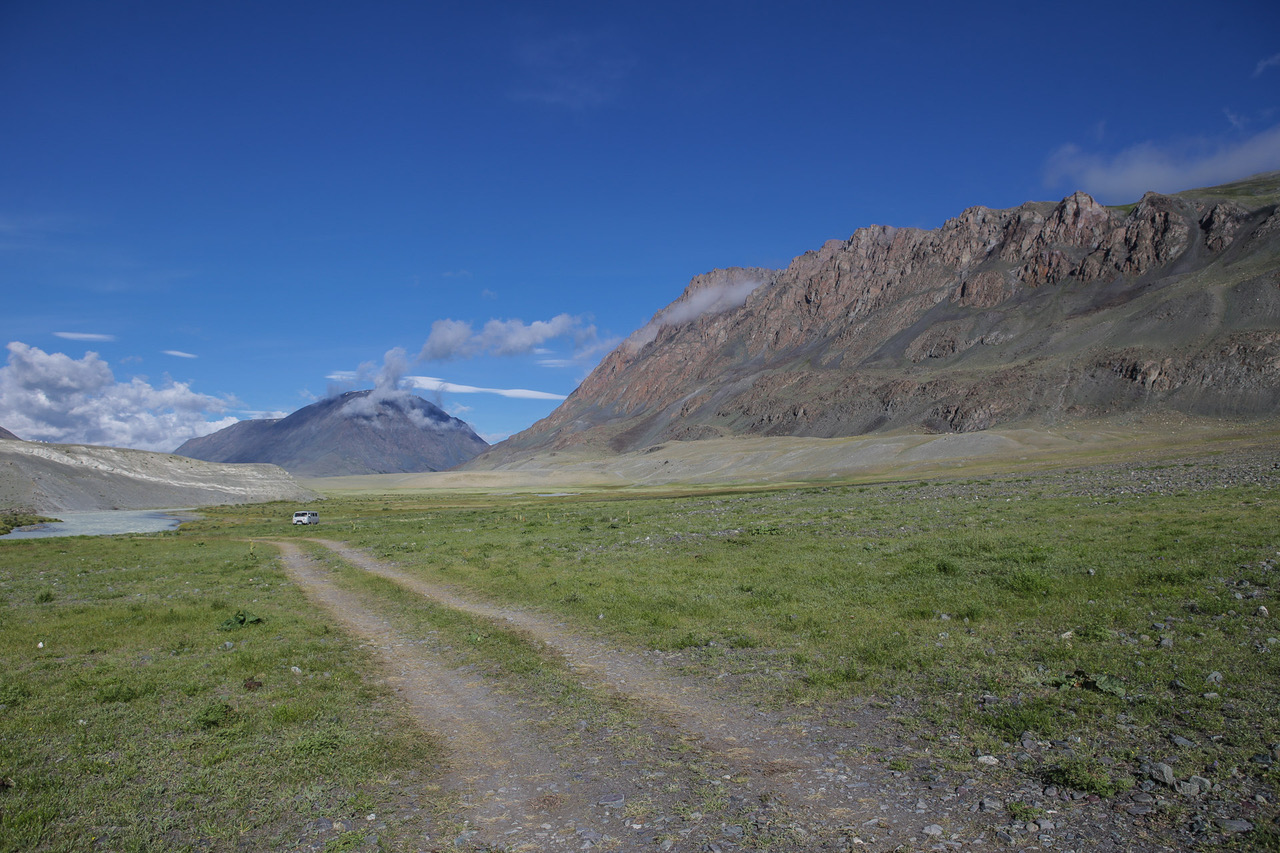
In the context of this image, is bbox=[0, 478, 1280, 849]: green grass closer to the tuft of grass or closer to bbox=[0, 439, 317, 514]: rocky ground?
the tuft of grass

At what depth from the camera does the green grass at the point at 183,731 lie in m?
7.77

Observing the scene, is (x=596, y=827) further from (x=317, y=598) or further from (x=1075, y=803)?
(x=317, y=598)

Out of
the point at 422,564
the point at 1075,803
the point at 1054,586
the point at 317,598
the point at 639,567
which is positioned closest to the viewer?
the point at 1075,803

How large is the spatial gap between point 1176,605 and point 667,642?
34.7ft

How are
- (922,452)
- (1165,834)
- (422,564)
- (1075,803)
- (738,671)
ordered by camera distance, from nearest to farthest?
1. (1165,834)
2. (1075,803)
3. (738,671)
4. (422,564)
5. (922,452)

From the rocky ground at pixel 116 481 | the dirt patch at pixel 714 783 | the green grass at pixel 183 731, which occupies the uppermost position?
the rocky ground at pixel 116 481

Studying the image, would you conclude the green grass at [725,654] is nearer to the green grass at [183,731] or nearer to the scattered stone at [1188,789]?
the green grass at [183,731]

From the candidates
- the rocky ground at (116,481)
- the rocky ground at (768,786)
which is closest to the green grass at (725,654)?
the rocky ground at (768,786)

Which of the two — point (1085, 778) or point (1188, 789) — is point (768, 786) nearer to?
point (1085, 778)

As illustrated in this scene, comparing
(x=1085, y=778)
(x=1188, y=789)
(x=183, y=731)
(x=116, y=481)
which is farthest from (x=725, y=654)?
(x=116, y=481)

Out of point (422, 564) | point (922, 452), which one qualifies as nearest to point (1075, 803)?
point (422, 564)

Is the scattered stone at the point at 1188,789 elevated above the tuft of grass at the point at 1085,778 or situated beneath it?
elevated above

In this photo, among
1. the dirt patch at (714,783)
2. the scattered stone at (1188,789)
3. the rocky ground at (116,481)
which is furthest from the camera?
the rocky ground at (116,481)

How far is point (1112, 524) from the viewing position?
24.6 m
